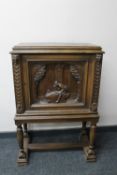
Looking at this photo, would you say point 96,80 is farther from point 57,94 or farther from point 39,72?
point 39,72

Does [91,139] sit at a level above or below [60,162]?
above

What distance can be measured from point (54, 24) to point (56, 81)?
57 centimetres

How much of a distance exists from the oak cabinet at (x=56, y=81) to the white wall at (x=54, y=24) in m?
0.32

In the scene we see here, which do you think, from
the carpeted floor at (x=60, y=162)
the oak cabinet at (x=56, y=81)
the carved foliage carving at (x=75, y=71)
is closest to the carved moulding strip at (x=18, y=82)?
the oak cabinet at (x=56, y=81)

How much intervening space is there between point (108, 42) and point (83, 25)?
29 cm

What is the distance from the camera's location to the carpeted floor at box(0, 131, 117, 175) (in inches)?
63.8

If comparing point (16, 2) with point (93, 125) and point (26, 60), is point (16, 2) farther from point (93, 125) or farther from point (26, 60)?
point (93, 125)

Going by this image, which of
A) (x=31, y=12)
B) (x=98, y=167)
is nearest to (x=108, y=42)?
(x=31, y=12)

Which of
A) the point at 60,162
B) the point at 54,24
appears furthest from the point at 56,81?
the point at 60,162

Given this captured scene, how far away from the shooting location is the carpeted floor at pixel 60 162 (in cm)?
162

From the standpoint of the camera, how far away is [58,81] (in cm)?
148

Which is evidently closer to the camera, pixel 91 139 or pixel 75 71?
pixel 75 71

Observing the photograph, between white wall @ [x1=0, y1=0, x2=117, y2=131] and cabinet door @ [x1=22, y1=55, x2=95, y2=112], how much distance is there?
42 centimetres

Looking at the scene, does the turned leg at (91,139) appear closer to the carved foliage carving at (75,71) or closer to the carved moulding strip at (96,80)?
the carved moulding strip at (96,80)
